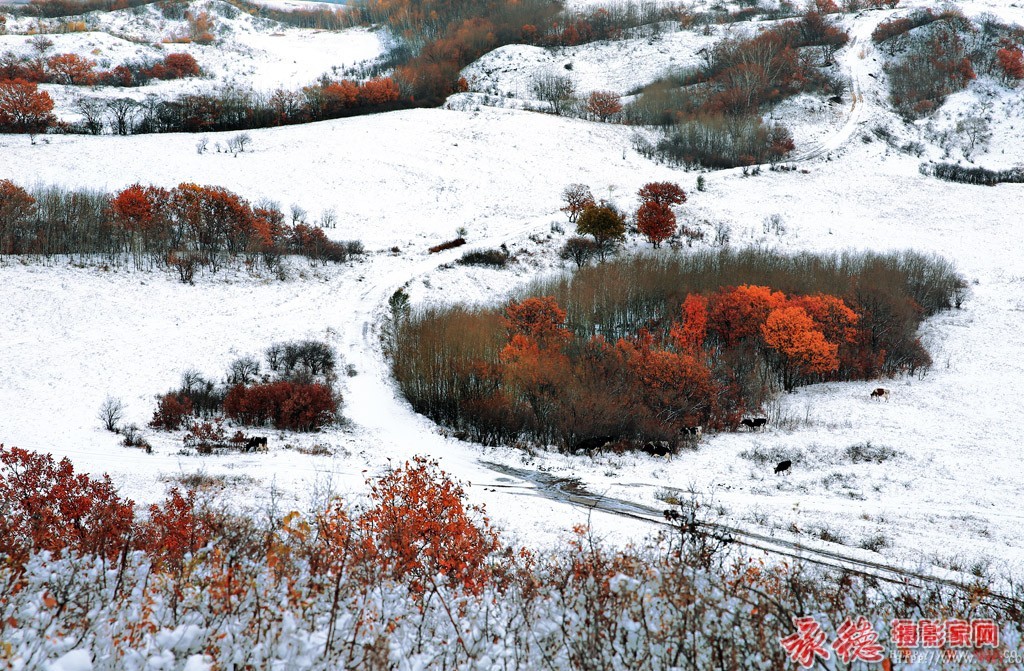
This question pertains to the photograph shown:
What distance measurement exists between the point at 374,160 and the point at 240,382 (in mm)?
47554

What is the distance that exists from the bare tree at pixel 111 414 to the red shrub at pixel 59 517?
11004 millimetres

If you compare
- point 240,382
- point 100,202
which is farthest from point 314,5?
point 240,382

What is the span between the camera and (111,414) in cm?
2506

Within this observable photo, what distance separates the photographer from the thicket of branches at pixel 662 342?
31578 millimetres

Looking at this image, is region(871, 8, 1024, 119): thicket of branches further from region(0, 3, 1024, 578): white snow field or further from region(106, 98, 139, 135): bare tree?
region(106, 98, 139, 135): bare tree

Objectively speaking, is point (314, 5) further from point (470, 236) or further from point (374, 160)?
point (470, 236)

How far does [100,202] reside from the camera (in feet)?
155

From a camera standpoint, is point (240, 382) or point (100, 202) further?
point (100, 202)

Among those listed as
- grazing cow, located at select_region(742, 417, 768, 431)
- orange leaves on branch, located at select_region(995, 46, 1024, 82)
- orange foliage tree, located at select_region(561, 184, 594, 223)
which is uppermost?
orange leaves on branch, located at select_region(995, 46, 1024, 82)

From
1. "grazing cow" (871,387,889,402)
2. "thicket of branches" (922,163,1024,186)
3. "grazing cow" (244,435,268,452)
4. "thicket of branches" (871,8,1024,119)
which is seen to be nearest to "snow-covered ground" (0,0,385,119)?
"grazing cow" (244,435,268,452)

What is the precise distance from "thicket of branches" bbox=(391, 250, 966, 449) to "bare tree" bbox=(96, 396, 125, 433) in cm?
1510

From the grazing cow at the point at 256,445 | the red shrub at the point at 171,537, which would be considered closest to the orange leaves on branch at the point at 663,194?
the grazing cow at the point at 256,445

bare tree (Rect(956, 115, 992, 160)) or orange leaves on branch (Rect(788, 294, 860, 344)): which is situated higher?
bare tree (Rect(956, 115, 992, 160))

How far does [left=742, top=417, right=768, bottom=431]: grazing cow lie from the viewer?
1248 inches
